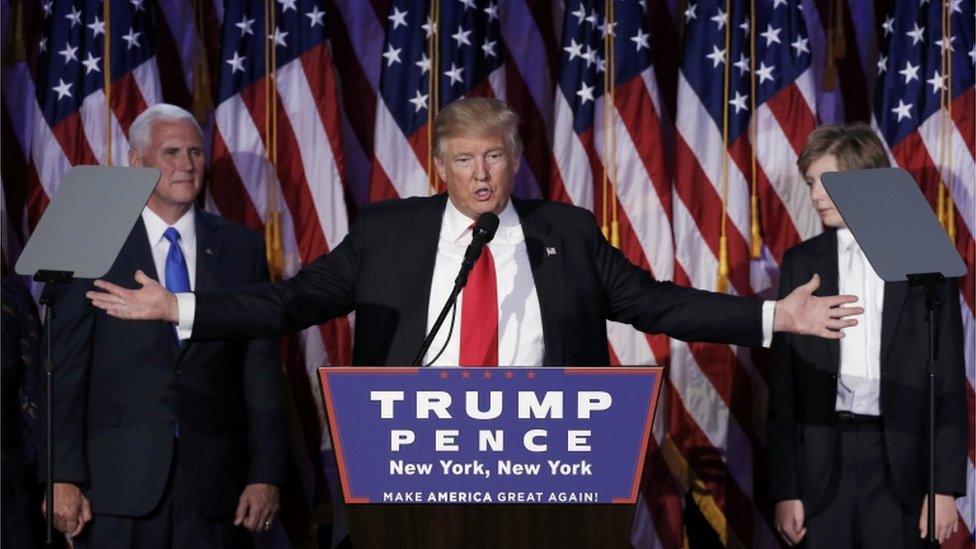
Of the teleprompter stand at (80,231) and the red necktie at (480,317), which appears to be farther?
the red necktie at (480,317)

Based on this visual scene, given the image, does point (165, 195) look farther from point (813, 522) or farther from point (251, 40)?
point (813, 522)

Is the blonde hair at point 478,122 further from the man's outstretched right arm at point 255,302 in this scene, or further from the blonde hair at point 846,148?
the blonde hair at point 846,148

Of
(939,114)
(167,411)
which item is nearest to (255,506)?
(167,411)

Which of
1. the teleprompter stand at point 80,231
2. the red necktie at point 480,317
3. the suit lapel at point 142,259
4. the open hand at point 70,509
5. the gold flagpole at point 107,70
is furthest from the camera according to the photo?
the gold flagpole at point 107,70

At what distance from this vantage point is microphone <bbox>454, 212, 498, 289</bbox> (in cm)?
269

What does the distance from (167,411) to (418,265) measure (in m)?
0.96

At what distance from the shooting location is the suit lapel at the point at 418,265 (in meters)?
3.19

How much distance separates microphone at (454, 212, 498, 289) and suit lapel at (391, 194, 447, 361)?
0.42m

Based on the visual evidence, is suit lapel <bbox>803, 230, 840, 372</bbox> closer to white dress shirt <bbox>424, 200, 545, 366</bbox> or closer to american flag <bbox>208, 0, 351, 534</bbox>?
white dress shirt <bbox>424, 200, 545, 366</bbox>

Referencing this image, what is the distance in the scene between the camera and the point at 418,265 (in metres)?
3.27

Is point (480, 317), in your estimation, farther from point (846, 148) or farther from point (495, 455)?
point (846, 148)

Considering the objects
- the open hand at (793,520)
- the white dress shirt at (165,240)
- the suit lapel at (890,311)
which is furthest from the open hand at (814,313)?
the white dress shirt at (165,240)

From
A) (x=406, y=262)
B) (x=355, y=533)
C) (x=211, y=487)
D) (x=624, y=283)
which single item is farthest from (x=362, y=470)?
(x=211, y=487)

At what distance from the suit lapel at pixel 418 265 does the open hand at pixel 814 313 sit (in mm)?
801
